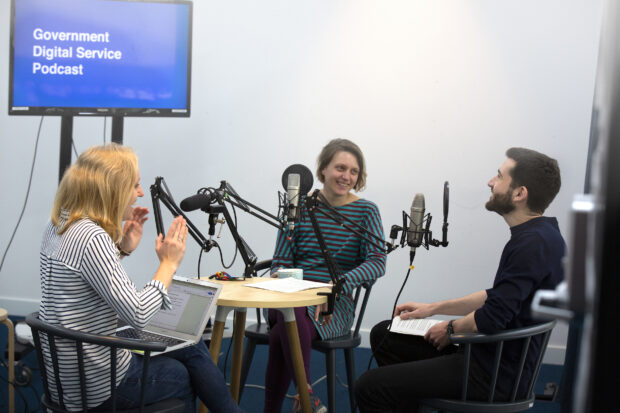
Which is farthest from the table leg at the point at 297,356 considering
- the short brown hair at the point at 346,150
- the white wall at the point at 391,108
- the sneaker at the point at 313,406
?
the white wall at the point at 391,108

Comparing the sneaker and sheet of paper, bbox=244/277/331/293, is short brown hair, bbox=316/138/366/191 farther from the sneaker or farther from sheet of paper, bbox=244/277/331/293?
the sneaker

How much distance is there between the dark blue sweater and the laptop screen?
2.86 feet

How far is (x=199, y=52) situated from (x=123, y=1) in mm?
932

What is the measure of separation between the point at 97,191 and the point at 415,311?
1.27 m

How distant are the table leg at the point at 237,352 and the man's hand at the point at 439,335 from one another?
Result: 755 mm

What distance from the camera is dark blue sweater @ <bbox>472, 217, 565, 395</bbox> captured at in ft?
6.10

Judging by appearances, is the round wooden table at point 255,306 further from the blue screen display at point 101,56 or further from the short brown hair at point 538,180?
the blue screen display at point 101,56

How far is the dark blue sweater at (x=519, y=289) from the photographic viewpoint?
186 cm

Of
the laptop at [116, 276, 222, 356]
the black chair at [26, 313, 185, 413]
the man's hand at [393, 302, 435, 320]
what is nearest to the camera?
the black chair at [26, 313, 185, 413]

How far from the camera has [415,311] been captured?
7.79 feet

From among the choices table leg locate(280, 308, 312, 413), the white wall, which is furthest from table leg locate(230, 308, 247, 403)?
the white wall

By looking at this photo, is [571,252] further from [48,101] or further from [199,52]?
[199,52]

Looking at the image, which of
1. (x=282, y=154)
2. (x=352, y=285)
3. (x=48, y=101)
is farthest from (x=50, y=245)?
(x=282, y=154)

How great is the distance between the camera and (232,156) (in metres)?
4.19
